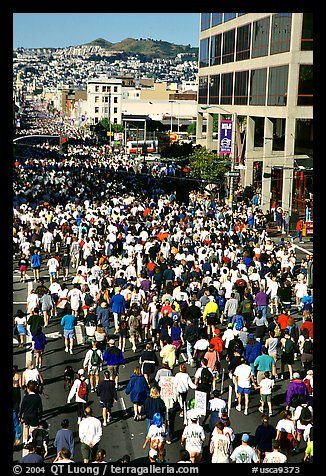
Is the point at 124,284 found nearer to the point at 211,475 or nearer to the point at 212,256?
the point at 212,256

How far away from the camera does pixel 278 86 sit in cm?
4312

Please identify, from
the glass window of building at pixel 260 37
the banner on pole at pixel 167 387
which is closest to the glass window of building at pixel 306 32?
the glass window of building at pixel 260 37

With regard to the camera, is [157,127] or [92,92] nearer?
[157,127]

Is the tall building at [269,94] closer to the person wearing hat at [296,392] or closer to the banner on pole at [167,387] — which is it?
the person wearing hat at [296,392]

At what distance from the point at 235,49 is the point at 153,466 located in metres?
46.2

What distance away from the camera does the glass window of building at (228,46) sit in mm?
54406

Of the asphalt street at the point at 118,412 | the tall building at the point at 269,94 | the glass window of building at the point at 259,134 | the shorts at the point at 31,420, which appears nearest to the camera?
the shorts at the point at 31,420

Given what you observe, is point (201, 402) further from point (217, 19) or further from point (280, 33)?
point (217, 19)

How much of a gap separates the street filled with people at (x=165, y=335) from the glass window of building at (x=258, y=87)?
13695 mm

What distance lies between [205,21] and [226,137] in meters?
23.7

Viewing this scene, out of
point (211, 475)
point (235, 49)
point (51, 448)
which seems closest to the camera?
point (211, 475)

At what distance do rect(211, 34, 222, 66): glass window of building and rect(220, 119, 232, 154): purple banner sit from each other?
17336 mm

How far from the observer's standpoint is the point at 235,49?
53.3 metres

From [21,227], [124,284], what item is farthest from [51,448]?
[21,227]
